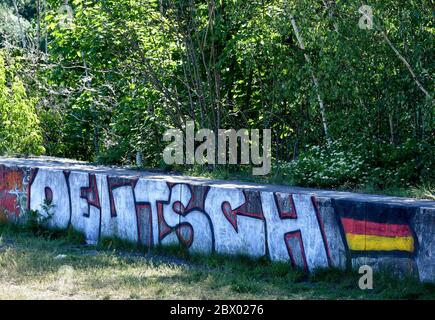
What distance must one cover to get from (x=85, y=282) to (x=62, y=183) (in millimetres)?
4326

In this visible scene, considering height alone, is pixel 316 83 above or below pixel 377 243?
above

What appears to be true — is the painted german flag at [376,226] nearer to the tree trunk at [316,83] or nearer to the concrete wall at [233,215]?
the concrete wall at [233,215]

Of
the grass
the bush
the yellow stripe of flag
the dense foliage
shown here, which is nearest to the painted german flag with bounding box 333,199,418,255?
the yellow stripe of flag

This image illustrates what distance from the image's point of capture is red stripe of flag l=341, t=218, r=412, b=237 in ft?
32.3

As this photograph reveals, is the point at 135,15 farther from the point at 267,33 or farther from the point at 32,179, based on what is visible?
the point at 32,179

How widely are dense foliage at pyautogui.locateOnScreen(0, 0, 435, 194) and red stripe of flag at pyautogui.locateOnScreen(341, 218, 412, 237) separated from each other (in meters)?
2.51

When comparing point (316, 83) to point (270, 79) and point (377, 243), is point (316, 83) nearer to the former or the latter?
point (270, 79)

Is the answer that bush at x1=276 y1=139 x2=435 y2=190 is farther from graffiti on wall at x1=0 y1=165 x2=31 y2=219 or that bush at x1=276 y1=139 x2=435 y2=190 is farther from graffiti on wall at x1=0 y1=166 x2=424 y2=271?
graffiti on wall at x1=0 y1=165 x2=31 y2=219

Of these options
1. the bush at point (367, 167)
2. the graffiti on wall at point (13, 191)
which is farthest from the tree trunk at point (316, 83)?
the graffiti on wall at point (13, 191)

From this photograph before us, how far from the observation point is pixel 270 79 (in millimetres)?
15750

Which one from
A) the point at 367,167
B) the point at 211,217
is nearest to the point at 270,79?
the point at 367,167

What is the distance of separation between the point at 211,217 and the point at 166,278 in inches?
73.4

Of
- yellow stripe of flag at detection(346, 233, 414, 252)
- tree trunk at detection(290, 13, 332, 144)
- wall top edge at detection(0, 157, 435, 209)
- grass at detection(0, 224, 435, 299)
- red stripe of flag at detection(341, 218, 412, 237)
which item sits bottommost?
grass at detection(0, 224, 435, 299)

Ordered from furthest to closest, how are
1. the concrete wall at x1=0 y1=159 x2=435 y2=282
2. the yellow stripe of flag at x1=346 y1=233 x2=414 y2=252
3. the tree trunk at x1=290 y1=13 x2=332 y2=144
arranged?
1. the tree trunk at x1=290 y1=13 x2=332 y2=144
2. the concrete wall at x1=0 y1=159 x2=435 y2=282
3. the yellow stripe of flag at x1=346 y1=233 x2=414 y2=252
